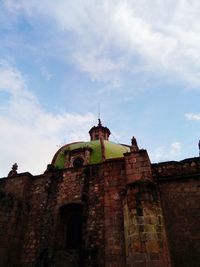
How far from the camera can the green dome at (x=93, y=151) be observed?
63.1 feet

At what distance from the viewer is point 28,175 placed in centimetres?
1160

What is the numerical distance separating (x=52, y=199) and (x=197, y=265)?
5.81 meters

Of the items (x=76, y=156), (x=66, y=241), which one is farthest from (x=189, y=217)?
(x=76, y=156)

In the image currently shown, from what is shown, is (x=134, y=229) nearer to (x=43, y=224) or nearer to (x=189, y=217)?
(x=189, y=217)

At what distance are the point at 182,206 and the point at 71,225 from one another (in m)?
4.38

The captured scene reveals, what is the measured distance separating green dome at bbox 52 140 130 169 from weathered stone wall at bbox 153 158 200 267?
930 centimetres

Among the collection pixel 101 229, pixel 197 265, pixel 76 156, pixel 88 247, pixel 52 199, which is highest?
pixel 76 156

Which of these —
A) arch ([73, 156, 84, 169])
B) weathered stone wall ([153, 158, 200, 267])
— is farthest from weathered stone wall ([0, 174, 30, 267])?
arch ([73, 156, 84, 169])

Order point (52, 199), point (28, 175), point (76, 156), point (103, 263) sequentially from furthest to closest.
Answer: point (76, 156) → point (28, 175) → point (52, 199) → point (103, 263)

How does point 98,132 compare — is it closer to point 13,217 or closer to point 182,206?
point 13,217

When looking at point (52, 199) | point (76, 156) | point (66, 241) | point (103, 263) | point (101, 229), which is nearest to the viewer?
point (103, 263)

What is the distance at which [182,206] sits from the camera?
29.1 ft

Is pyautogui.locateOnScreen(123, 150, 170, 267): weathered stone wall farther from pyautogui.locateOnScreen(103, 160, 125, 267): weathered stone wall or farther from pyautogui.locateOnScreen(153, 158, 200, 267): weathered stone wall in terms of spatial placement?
pyautogui.locateOnScreen(153, 158, 200, 267): weathered stone wall

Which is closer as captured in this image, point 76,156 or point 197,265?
point 197,265
